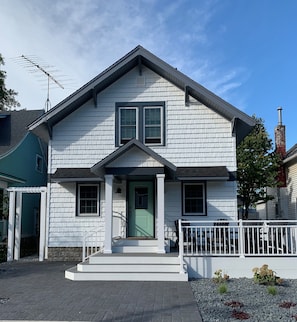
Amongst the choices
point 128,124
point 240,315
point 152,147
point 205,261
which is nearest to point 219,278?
point 205,261

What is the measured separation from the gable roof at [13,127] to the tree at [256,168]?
462 inches

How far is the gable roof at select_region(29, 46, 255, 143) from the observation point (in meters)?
12.5

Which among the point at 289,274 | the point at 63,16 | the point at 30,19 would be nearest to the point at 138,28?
the point at 63,16

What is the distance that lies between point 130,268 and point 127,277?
0.33 meters

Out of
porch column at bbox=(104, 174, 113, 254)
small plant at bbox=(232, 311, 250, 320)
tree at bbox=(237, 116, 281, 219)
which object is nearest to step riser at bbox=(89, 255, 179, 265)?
porch column at bbox=(104, 174, 113, 254)

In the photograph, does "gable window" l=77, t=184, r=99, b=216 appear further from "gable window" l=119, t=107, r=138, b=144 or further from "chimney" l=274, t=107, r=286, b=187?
"chimney" l=274, t=107, r=286, b=187

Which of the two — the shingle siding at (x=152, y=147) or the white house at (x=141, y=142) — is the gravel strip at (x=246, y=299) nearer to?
the white house at (x=141, y=142)

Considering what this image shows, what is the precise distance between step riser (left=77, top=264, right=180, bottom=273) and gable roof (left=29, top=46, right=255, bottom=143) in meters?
5.62

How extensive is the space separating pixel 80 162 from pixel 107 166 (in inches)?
110

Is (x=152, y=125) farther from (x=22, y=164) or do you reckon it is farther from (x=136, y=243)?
(x=22, y=164)

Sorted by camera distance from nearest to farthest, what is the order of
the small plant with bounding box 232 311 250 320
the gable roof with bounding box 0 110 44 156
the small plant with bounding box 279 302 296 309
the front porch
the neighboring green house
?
the small plant with bounding box 232 311 250 320 < the small plant with bounding box 279 302 296 309 < the front porch < the neighboring green house < the gable roof with bounding box 0 110 44 156

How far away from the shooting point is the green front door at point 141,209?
12992 millimetres

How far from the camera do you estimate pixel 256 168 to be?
2006 centimetres

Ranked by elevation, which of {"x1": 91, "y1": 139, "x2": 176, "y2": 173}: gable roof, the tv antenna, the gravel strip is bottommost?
the gravel strip
